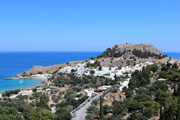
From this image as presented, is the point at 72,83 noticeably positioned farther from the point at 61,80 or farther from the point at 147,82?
the point at 147,82

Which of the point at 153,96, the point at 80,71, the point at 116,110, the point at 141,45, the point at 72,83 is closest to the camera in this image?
the point at 116,110

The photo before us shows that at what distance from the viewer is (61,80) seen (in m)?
69.2

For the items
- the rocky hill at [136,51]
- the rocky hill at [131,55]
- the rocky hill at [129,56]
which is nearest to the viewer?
the rocky hill at [129,56]

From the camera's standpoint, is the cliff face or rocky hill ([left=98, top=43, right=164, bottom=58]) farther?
the cliff face

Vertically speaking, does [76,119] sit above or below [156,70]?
below

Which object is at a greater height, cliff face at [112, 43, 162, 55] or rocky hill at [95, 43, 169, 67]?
cliff face at [112, 43, 162, 55]

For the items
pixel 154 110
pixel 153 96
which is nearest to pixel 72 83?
pixel 153 96

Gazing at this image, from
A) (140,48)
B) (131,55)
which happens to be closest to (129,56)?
(131,55)

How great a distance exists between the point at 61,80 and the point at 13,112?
143 feet

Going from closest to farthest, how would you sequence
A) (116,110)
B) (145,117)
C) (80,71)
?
(145,117), (116,110), (80,71)

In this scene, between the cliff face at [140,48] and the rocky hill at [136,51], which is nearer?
the rocky hill at [136,51]

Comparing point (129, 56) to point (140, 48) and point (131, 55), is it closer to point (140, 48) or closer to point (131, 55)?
point (131, 55)

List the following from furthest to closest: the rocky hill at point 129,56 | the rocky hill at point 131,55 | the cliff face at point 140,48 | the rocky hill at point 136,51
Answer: the cliff face at point 140,48 < the rocky hill at point 136,51 < the rocky hill at point 131,55 < the rocky hill at point 129,56

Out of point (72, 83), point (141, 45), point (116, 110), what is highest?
point (141, 45)
